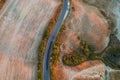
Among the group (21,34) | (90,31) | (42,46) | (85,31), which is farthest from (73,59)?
(21,34)

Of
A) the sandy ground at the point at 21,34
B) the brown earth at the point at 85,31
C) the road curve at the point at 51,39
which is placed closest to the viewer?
the sandy ground at the point at 21,34

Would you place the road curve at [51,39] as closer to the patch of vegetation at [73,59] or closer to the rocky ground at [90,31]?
the rocky ground at [90,31]

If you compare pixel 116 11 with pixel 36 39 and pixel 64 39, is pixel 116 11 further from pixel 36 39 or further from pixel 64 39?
pixel 36 39

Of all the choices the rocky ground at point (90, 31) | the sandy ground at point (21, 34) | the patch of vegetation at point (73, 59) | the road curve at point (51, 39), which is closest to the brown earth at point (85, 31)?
the rocky ground at point (90, 31)

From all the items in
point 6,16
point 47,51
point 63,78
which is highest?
point 6,16

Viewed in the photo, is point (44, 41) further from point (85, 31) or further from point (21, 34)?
point (85, 31)

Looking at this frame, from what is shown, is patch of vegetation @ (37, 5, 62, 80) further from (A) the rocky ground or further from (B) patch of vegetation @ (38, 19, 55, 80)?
(A) the rocky ground

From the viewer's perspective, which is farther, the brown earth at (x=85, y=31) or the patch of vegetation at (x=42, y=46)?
the brown earth at (x=85, y=31)

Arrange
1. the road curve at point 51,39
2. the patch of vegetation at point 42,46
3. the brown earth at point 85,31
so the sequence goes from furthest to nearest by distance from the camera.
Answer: the brown earth at point 85,31
the road curve at point 51,39
the patch of vegetation at point 42,46

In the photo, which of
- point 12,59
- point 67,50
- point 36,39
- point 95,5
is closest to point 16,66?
point 12,59
